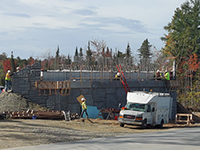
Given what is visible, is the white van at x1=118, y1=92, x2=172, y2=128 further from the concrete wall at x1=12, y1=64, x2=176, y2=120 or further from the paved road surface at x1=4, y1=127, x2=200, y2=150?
the paved road surface at x1=4, y1=127, x2=200, y2=150

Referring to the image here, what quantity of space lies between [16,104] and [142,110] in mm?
9240

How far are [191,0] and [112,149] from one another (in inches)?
2499

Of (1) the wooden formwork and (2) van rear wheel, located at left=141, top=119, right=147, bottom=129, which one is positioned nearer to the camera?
(2) van rear wheel, located at left=141, top=119, right=147, bottom=129

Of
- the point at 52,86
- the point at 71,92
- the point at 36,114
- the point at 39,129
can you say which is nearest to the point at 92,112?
the point at 71,92

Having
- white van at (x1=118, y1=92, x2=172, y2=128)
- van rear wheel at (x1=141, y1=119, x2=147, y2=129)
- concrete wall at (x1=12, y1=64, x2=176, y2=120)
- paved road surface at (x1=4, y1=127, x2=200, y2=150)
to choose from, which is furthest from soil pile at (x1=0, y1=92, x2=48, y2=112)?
paved road surface at (x1=4, y1=127, x2=200, y2=150)

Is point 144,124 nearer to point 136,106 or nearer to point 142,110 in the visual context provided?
point 142,110

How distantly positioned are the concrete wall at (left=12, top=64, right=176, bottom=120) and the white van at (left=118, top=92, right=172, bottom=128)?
4240 mm

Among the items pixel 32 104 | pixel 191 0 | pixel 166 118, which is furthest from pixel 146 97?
pixel 191 0

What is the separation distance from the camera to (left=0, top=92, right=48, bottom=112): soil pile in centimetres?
2542

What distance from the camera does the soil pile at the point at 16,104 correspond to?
25422 mm

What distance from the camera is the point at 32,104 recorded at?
84.6 feet

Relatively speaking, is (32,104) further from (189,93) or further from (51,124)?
(189,93)

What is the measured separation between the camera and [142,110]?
2341 cm

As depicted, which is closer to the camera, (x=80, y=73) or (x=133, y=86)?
(x=80, y=73)
